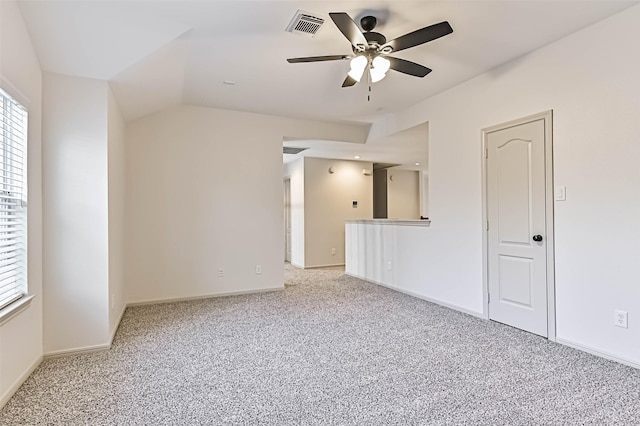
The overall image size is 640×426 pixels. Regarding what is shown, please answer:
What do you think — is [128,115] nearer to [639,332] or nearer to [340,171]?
[340,171]

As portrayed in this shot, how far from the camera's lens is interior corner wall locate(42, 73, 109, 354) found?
9.03 ft

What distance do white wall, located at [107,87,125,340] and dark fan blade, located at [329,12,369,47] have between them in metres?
2.08

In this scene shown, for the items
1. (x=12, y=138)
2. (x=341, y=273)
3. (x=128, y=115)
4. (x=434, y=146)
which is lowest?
(x=341, y=273)

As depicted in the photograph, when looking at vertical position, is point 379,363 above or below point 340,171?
below

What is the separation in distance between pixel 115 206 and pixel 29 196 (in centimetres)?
96

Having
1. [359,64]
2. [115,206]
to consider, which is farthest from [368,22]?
[115,206]

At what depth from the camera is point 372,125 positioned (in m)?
5.71

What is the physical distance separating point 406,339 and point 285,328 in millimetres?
1154

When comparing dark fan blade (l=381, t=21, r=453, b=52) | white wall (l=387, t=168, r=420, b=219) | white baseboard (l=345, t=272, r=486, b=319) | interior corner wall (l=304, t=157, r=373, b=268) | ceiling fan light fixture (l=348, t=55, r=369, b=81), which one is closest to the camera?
dark fan blade (l=381, t=21, r=453, b=52)

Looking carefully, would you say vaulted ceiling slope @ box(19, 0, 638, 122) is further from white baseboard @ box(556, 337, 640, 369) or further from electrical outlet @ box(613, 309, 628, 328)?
white baseboard @ box(556, 337, 640, 369)

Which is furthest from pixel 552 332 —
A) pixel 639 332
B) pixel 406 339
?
pixel 406 339

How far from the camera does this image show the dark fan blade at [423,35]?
222 centimetres

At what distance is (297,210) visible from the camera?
7.73 m

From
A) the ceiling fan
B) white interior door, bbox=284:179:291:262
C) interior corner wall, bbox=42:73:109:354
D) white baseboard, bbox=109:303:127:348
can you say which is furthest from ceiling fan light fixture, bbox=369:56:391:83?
white interior door, bbox=284:179:291:262
